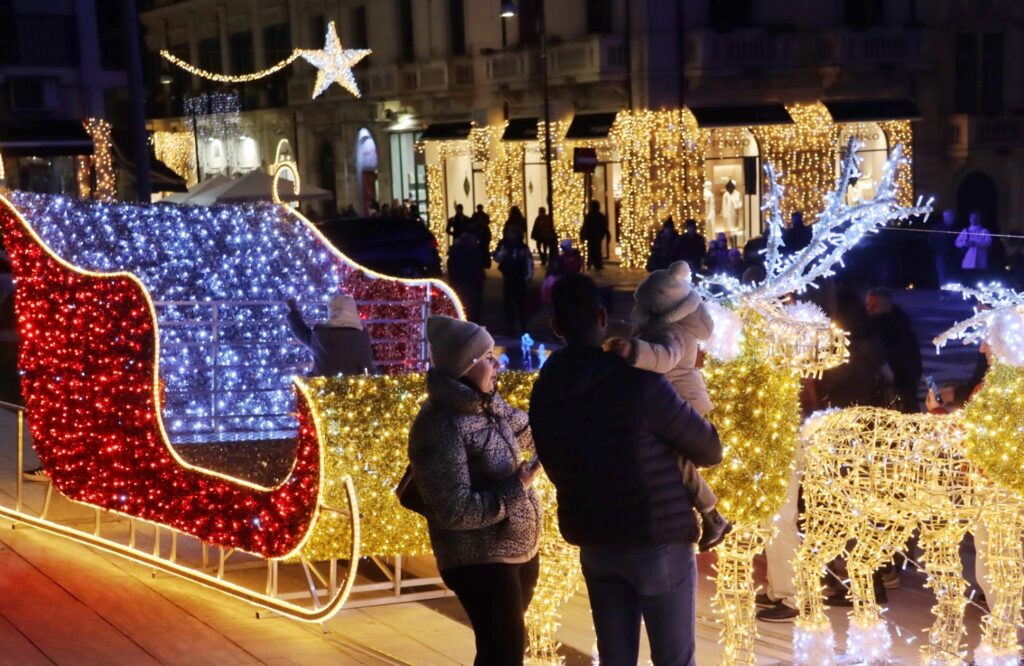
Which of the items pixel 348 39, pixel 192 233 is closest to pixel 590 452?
pixel 192 233

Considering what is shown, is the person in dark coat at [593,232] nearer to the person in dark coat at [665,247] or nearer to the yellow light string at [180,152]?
the person in dark coat at [665,247]

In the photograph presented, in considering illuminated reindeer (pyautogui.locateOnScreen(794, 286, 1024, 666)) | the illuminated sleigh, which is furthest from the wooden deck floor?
illuminated reindeer (pyautogui.locateOnScreen(794, 286, 1024, 666))

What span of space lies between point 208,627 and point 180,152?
51727 millimetres

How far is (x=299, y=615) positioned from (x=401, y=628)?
49 centimetres

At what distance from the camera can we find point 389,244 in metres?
24.0

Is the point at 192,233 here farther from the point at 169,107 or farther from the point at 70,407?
the point at 169,107

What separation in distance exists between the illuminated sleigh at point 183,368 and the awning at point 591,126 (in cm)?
2258

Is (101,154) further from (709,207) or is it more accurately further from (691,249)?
(691,249)

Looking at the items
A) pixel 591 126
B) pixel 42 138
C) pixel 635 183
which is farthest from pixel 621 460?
pixel 591 126

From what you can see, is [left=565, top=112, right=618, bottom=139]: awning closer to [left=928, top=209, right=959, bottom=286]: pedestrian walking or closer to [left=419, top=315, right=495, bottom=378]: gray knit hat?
[left=928, top=209, right=959, bottom=286]: pedestrian walking

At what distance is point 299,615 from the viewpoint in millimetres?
6676

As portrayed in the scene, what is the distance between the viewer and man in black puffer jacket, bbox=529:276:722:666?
4.23 m

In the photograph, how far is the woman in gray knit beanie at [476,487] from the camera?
461 centimetres

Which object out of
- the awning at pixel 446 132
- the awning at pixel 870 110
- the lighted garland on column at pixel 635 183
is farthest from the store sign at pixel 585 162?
the awning at pixel 446 132
